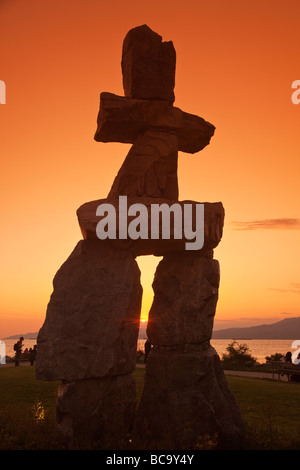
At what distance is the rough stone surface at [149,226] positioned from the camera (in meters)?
7.91

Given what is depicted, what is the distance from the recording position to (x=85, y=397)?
7.36 metres

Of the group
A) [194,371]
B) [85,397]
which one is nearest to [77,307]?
[85,397]

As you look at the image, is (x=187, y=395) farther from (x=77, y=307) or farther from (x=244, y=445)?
(x=77, y=307)

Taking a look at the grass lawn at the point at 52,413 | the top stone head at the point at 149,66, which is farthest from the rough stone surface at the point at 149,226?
the grass lawn at the point at 52,413

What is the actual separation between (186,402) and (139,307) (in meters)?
1.82

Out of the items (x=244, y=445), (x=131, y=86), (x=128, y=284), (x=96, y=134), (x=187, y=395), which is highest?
(x=131, y=86)

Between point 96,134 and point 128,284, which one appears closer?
point 128,284

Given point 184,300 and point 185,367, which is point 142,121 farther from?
point 185,367

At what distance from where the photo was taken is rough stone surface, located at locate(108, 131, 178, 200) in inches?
328

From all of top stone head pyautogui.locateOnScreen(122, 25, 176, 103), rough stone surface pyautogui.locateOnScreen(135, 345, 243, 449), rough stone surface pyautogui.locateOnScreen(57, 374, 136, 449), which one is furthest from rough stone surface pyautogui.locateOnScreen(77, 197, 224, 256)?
rough stone surface pyautogui.locateOnScreen(57, 374, 136, 449)

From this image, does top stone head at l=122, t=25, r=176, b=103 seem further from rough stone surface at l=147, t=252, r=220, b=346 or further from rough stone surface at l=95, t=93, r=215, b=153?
rough stone surface at l=147, t=252, r=220, b=346

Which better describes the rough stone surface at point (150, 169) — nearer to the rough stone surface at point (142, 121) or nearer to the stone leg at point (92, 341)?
the rough stone surface at point (142, 121)
